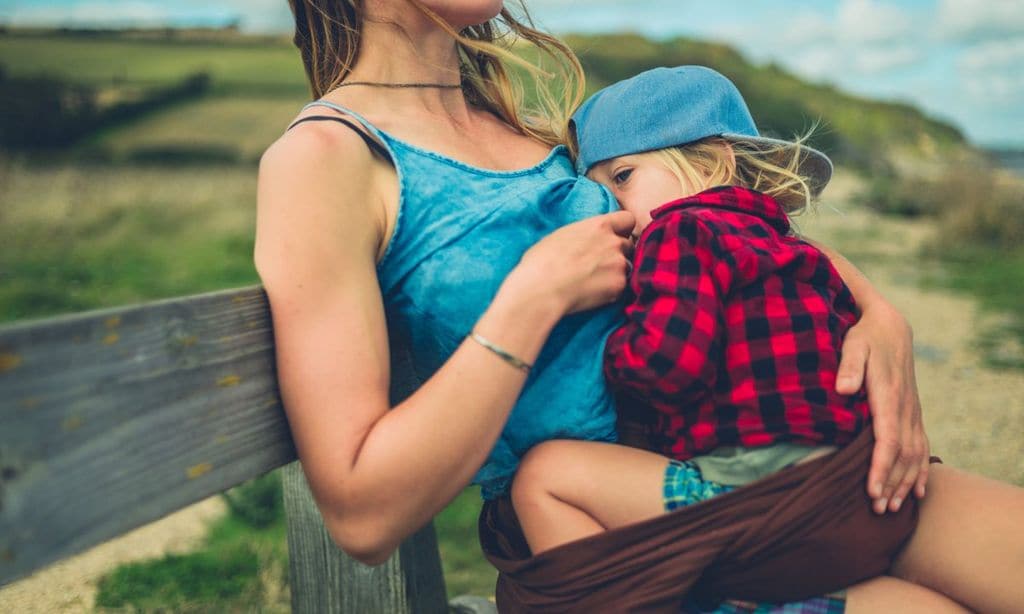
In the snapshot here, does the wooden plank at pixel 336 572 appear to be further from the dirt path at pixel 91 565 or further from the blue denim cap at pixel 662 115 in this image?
the blue denim cap at pixel 662 115

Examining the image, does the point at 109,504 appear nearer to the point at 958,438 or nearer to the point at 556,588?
the point at 556,588

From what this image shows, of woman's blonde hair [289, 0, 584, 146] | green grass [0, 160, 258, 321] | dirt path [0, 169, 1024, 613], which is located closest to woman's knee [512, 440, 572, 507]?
woman's blonde hair [289, 0, 584, 146]

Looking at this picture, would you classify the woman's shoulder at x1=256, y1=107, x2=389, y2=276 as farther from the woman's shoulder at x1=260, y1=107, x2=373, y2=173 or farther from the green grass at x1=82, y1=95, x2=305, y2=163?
the green grass at x1=82, y1=95, x2=305, y2=163

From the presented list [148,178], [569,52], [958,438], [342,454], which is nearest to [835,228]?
[958,438]

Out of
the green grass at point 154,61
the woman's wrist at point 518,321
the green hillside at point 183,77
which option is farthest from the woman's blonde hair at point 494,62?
the green grass at point 154,61

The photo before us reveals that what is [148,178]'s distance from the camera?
12.1 meters

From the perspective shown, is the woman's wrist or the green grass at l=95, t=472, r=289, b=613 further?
the green grass at l=95, t=472, r=289, b=613

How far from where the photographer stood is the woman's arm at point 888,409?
1311 millimetres

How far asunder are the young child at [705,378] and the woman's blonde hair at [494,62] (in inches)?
23.7

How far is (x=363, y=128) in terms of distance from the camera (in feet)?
4.59

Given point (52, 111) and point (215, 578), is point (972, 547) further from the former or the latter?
point (52, 111)

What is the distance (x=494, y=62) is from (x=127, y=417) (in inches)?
54.0

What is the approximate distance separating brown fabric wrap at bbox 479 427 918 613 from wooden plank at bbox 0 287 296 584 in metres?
0.51

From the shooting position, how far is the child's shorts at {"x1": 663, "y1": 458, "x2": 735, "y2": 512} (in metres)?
1.28
